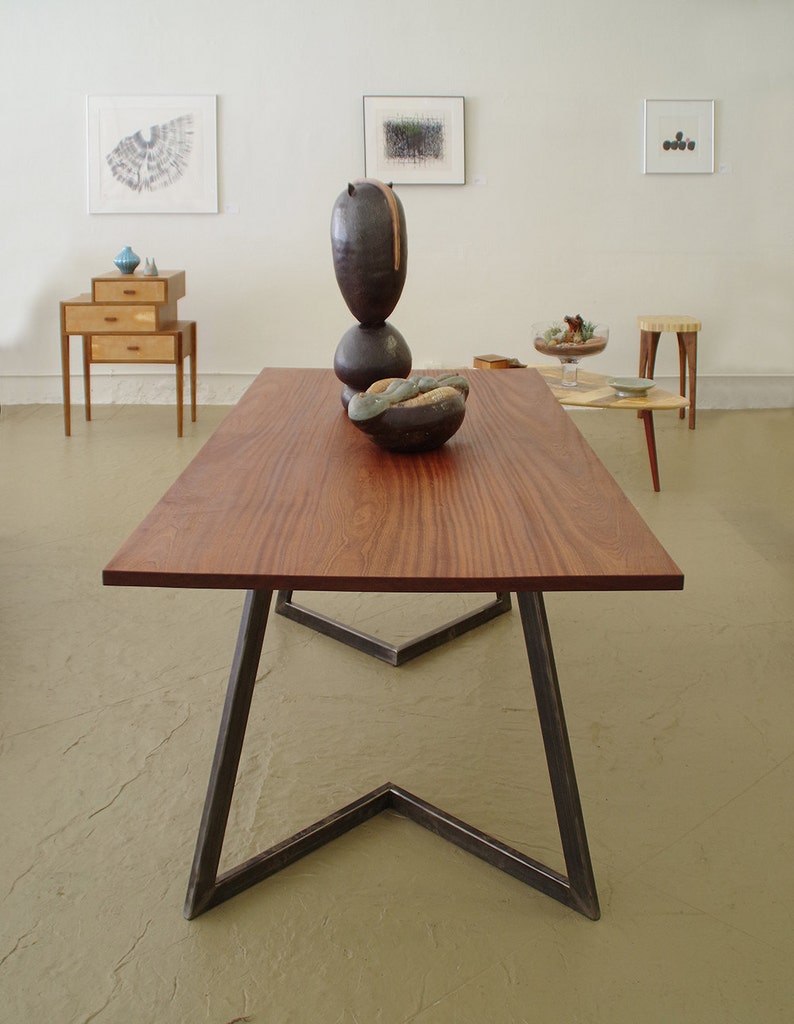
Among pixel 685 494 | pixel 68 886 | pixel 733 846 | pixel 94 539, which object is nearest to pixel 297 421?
pixel 68 886

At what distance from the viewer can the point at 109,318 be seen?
17.2 ft

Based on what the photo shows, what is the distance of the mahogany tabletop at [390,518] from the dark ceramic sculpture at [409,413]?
0.04 m

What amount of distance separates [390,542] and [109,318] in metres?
4.03

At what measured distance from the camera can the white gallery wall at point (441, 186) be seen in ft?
18.4

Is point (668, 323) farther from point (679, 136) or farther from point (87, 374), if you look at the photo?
point (87, 374)

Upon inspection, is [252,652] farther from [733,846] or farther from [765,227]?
[765,227]

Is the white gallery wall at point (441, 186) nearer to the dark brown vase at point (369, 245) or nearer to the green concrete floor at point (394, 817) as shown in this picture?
the green concrete floor at point (394, 817)

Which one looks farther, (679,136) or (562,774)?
(679,136)

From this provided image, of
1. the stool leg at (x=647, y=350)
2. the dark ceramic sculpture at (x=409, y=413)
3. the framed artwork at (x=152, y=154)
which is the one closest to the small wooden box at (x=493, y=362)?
the stool leg at (x=647, y=350)

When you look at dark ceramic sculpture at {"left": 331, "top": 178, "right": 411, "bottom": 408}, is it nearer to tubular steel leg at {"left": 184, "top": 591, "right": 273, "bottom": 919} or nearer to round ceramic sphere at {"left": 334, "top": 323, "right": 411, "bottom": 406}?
round ceramic sphere at {"left": 334, "top": 323, "right": 411, "bottom": 406}

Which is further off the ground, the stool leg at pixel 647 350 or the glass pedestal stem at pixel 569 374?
the stool leg at pixel 647 350

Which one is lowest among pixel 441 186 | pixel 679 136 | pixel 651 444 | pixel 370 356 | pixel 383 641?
pixel 383 641

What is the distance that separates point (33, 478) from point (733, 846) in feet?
11.5

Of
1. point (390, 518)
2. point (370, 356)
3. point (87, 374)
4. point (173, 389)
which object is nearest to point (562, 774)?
point (390, 518)
